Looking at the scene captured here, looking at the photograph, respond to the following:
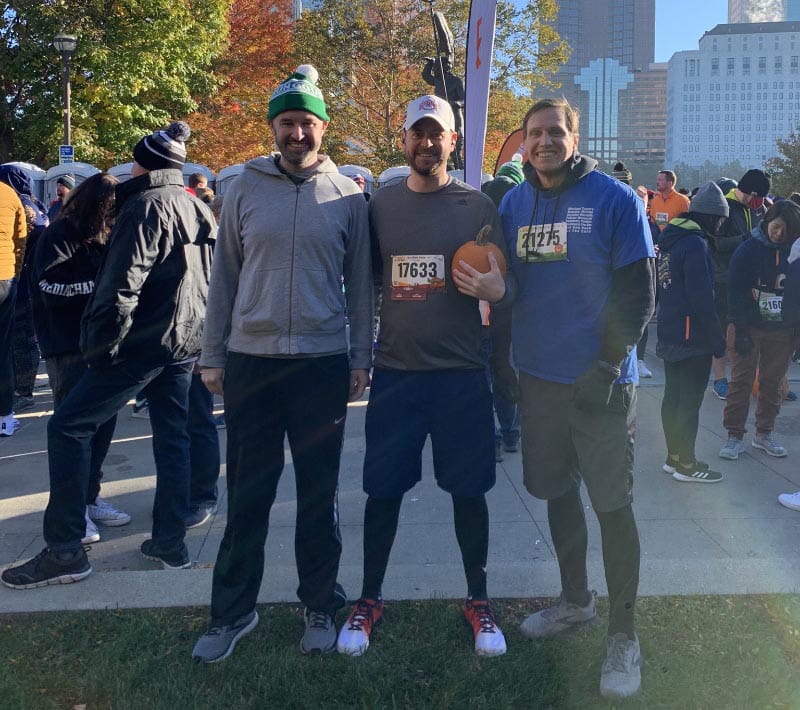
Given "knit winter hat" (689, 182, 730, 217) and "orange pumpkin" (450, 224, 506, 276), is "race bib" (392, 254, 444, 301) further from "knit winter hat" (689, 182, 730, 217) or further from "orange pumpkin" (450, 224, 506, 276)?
"knit winter hat" (689, 182, 730, 217)

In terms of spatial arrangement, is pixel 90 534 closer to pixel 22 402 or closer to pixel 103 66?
pixel 22 402

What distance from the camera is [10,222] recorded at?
639 cm

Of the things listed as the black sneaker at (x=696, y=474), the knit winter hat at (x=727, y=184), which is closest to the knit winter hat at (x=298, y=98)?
the black sneaker at (x=696, y=474)

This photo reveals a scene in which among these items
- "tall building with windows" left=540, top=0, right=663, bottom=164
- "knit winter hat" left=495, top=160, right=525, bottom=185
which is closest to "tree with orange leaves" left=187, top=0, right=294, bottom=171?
"knit winter hat" left=495, top=160, right=525, bottom=185

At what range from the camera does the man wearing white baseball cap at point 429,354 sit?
123 inches

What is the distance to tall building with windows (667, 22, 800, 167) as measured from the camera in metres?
161

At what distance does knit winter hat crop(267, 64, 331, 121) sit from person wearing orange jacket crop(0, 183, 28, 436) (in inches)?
162

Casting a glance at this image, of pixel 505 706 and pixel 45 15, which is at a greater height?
pixel 45 15

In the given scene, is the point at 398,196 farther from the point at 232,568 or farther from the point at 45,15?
the point at 45,15

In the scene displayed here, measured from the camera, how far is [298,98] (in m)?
3.05

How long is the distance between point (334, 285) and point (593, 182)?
1047 mm

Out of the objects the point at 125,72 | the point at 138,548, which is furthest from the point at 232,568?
the point at 125,72

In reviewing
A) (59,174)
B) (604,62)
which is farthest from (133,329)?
(604,62)

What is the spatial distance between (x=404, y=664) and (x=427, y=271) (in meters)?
1.49
